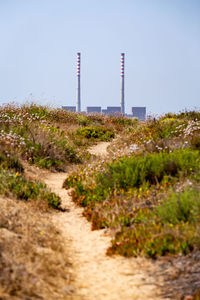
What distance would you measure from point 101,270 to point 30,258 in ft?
3.28

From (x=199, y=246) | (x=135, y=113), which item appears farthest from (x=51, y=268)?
(x=135, y=113)

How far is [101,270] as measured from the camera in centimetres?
543

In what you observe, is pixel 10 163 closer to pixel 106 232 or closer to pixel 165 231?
pixel 106 232

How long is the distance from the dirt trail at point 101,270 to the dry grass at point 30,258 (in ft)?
0.65

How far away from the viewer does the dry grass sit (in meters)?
4.29

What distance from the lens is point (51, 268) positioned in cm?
511

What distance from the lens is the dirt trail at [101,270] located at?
4.64 m

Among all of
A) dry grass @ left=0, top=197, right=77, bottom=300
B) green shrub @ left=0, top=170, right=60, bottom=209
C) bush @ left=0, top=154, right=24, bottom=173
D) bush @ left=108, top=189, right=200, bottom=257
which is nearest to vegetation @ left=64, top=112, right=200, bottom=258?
bush @ left=108, top=189, right=200, bottom=257

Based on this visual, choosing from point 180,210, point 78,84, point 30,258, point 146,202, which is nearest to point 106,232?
point 146,202

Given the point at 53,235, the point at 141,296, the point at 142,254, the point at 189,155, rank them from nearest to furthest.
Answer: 1. the point at 141,296
2. the point at 142,254
3. the point at 53,235
4. the point at 189,155

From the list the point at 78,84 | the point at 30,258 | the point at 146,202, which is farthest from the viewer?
the point at 78,84

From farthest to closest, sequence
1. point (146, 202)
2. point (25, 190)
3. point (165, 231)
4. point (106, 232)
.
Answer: point (25, 190) < point (146, 202) < point (106, 232) < point (165, 231)

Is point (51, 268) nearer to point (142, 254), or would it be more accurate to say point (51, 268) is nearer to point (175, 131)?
point (142, 254)

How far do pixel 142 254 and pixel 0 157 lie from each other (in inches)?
263
